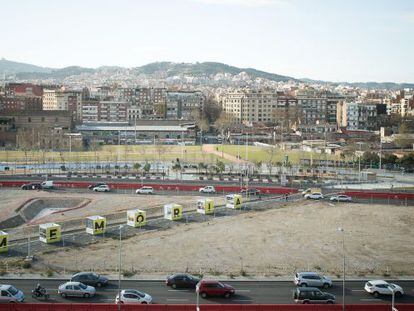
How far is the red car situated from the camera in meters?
15.3

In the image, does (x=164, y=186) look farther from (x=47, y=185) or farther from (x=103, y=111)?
(x=103, y=111)

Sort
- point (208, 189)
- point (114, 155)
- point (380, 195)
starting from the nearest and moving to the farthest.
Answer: point (380, 195) < point (208, 189) < point (114, 155)

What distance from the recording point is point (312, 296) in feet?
49.2

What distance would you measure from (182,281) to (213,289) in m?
1.10

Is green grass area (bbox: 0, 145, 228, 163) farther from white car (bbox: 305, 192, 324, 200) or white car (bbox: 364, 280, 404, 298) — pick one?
white car (bbox: 364, 280, 404, 298)

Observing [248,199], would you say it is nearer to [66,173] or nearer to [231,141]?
[66,173]

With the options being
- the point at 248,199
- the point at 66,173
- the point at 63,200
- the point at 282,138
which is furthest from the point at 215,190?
the point at 282,138

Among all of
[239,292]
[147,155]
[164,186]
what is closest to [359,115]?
[147,155]

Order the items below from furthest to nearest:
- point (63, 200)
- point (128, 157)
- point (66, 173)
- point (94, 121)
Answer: point (94, 121) < point (128, 157) < point (66, 173) < point (63, 200)

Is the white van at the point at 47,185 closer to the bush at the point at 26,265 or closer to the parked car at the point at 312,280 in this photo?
the bush at the point at 26,265

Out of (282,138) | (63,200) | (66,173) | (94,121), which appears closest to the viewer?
(63,200)

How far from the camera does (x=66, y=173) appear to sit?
38.9 m

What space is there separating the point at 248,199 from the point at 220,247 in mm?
9595

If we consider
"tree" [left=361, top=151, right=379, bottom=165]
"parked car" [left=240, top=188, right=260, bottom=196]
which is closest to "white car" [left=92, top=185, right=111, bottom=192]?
"parked car" [left=240, top=188, right=260, bottom=196]
